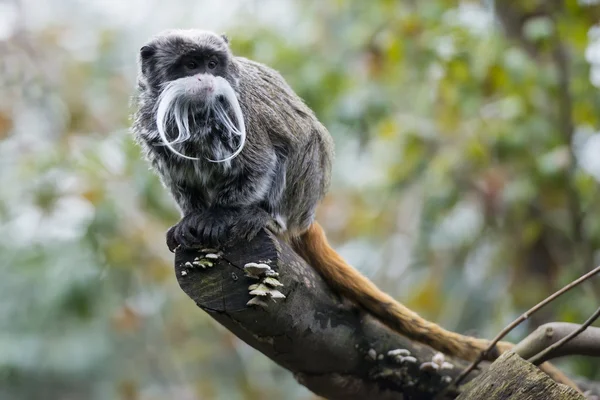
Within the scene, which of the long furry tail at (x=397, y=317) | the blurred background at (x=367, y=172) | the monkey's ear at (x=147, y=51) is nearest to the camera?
the monkey's ear at (x=147, y=51)

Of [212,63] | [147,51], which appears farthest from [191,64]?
A: [147,51]

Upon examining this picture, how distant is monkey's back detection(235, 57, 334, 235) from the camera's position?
288 cm

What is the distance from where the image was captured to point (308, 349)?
8.52ft

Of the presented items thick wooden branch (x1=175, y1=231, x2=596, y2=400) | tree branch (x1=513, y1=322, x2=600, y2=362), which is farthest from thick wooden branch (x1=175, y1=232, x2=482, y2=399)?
tree branch (x1=513, y1=322, x2=600, y2=362)

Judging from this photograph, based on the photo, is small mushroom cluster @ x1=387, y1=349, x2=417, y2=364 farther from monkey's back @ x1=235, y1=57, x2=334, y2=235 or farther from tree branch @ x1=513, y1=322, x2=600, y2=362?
monkey's back @ x1=235, y1=57, x2=334, y2=235

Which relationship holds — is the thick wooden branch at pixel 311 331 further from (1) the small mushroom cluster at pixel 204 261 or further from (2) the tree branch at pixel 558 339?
(2) the tree branch at pixel 558 339

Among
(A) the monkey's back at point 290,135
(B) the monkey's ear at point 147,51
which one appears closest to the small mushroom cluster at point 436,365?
(A) the monkey's back at point 290,135

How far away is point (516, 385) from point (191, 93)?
1.47m

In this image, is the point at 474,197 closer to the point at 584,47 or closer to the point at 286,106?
the point at 584,47

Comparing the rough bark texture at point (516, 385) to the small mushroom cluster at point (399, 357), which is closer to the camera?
the rough bark texture at point (516, 385)

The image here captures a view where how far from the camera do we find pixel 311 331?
101 inches

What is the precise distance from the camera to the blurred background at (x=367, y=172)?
432 centimetres

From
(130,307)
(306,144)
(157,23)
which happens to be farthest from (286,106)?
(157,23)

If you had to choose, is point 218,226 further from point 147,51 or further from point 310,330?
point 147,51
